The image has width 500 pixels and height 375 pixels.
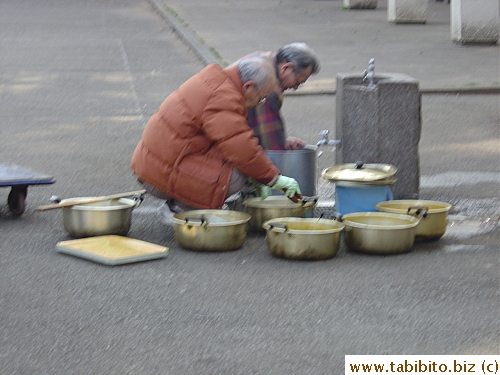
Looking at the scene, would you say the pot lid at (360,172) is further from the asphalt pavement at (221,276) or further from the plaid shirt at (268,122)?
the asphalt pavement at (221,276)

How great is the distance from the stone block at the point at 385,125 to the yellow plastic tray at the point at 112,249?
1.78 meters

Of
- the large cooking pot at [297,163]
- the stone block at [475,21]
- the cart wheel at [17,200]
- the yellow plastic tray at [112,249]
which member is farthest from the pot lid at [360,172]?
the stone block at [475,21]

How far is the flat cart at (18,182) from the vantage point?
5.95m

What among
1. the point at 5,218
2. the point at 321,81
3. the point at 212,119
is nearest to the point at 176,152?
the point at 212,119

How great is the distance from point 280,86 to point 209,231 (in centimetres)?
111

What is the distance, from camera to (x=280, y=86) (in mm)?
5820

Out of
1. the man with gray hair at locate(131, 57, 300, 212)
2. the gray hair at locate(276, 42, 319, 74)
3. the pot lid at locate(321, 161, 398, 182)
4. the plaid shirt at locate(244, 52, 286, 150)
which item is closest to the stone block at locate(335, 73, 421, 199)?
the pot lid at locate(321, 161, 398, 182)

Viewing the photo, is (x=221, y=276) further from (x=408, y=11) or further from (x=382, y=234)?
(x=408, y=11)

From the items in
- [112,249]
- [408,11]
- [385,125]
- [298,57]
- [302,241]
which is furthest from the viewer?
[408,11]

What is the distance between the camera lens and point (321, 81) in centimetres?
1208

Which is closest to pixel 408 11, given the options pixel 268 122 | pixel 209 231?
pixel 268 122

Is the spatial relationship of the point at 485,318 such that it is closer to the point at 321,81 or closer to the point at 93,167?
the point at 93,167

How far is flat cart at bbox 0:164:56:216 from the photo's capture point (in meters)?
5.95

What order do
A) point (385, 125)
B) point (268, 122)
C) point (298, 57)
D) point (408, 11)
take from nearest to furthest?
point (298, 57) → point (268, 122) → point (385, 125) → point (408, 11)
